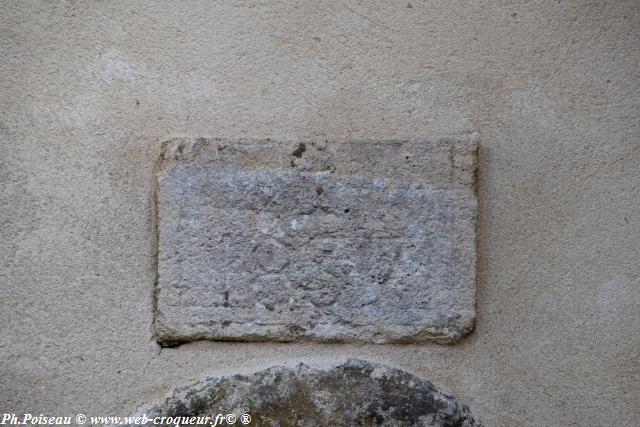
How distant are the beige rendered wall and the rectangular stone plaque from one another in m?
0.05

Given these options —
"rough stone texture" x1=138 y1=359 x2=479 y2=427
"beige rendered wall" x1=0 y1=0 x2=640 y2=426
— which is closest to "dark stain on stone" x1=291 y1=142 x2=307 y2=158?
"beige rendered wall" x1=0 y1=0 x2=640 y2=426

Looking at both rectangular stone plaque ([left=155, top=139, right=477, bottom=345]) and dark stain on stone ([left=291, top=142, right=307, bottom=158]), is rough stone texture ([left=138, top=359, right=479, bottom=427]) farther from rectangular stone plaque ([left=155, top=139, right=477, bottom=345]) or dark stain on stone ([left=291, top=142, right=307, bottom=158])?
dark stain on stone ([left=291, top=142, right=307, bottom=158])

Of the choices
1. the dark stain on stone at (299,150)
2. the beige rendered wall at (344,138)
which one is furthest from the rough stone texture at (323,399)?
the dark stain on stone at (299,150)

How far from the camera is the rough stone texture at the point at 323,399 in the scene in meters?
1.40

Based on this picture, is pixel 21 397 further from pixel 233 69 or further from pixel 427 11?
pixel 427 11

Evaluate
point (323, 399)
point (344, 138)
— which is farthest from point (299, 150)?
point (323, 399)

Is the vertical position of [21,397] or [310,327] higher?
[310,327]

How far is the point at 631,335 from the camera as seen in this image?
1426mm

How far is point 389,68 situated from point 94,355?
0.96 m

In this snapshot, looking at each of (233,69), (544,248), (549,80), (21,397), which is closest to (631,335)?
(544,248)

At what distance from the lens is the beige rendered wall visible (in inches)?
55.9

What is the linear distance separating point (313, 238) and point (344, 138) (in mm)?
245

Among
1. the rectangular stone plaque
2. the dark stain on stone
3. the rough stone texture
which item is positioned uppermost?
the dark stain on stone

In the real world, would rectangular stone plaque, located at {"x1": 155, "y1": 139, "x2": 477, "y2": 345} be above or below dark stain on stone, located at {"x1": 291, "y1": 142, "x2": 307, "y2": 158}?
below
